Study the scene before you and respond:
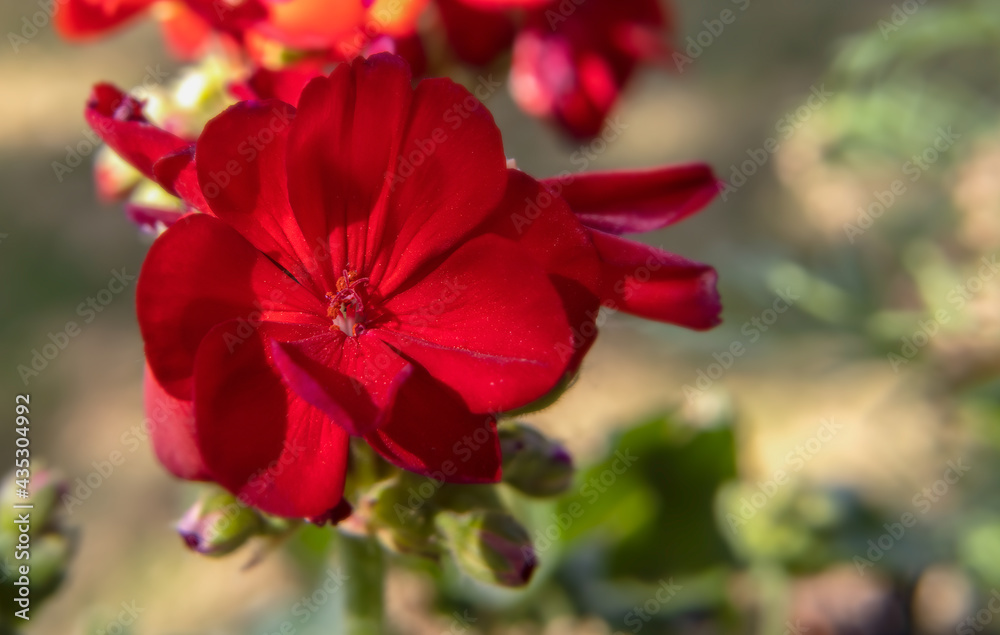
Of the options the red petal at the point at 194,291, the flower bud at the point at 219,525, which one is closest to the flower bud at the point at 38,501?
the flower bud at the point at 219,525

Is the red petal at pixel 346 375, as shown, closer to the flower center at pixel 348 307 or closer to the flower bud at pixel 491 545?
the flower center at pixel 348 307

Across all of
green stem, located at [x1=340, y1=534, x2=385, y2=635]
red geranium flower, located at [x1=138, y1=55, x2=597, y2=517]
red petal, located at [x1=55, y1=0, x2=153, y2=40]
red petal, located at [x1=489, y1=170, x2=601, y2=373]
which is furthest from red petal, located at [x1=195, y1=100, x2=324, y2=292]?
red petal, located at [x1=55, y1=0, x2=153, y2=40]

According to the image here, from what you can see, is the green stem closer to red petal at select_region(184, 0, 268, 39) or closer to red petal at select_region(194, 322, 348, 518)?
red petal at select_region(194, 322, 348, 518)

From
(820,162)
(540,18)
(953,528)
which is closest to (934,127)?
(820,162)

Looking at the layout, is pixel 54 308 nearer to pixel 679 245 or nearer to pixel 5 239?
pixel 5 239

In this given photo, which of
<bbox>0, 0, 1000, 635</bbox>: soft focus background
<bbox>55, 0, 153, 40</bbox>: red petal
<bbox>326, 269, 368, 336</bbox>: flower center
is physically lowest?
<bbox>0, 0, 1000, 635</bbox>: soft focus background
